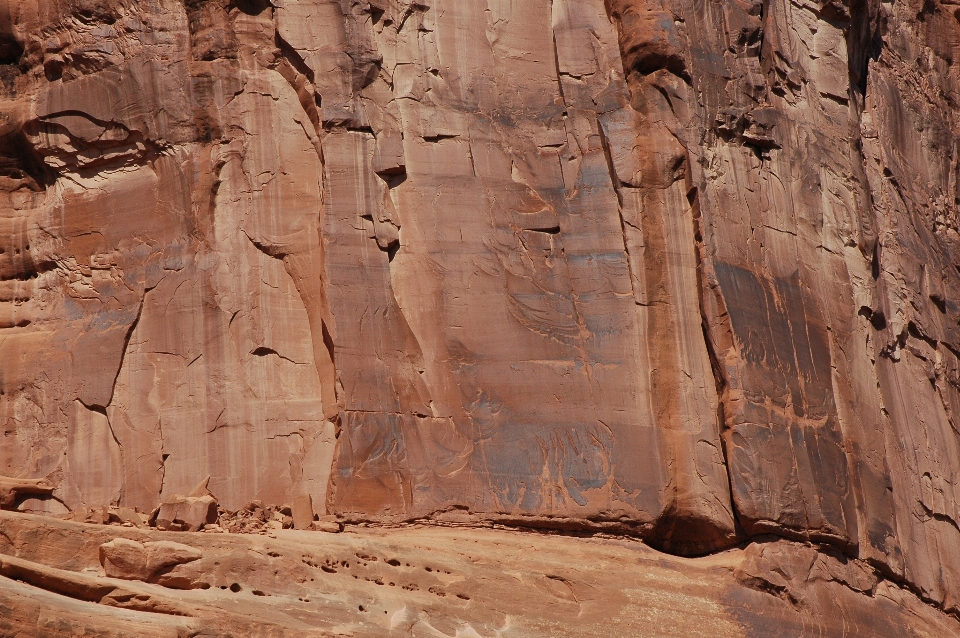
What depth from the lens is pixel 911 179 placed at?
24.0 metres

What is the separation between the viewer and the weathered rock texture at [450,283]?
17.6m

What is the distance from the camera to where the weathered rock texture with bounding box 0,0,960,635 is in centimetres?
1764

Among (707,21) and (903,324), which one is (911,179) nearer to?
(903,324)

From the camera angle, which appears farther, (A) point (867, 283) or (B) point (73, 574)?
(A) point (867, 283)

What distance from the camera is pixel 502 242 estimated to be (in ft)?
61.0

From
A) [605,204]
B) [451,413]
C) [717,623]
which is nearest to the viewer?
[717,623]

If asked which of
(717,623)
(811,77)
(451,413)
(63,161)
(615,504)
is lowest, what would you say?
(717,623)

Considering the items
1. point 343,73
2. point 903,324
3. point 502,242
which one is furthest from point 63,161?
point 903,324

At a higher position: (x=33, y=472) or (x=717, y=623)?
(x=33, y=472)

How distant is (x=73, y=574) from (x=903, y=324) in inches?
508

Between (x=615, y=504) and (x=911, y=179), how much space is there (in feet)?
30.1

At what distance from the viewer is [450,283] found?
18.2 meters

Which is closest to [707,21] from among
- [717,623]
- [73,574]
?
[717,623]

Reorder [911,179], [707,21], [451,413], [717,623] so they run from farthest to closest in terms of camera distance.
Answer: [911,179], [707,21], [451,413], [717,623]
